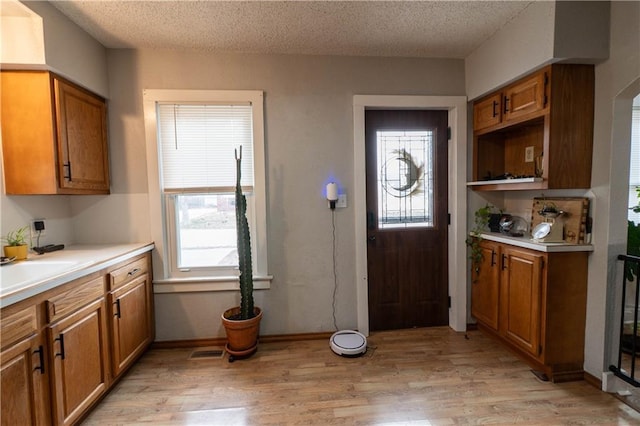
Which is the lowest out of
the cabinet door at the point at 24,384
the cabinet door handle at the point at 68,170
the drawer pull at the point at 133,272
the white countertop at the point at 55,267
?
the cabinet door at the point at 24,384

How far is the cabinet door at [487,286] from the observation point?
239cm

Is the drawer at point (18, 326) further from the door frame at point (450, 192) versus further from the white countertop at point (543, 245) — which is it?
the white countertop at point (543, 245)

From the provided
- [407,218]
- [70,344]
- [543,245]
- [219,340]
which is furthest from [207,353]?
[543,245]

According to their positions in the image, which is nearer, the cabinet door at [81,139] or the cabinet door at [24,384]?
the cabinet door at [24,384]

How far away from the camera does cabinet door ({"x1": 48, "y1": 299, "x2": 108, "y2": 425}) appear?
1464 mm

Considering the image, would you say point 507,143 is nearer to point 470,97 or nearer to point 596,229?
point 470,97

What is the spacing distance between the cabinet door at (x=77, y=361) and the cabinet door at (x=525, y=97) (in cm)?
320

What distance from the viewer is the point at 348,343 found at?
2.37 m

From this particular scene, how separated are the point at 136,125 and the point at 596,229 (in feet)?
11.5

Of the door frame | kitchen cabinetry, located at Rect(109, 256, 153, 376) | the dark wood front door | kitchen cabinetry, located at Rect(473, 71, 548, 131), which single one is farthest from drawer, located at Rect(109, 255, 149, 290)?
kitchen cabinetry, located at Rect(473, 71, 548, 131)

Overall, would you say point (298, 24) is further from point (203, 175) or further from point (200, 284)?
point (200, 284)

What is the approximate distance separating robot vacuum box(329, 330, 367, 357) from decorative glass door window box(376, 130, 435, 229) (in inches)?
39.7

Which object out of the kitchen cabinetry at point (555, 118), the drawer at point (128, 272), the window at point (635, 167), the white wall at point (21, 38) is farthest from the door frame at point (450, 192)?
the white wall at point (21, 38)

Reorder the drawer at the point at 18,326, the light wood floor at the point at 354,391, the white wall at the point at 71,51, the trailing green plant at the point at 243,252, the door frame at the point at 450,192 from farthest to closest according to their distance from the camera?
the door frame at the point at 450,192 < the trailing green plant at the point at 243,252 < the white wall at the point at 71,51 < the light wood floor at the point at 354,391 < the drawer at the point at 18,326
